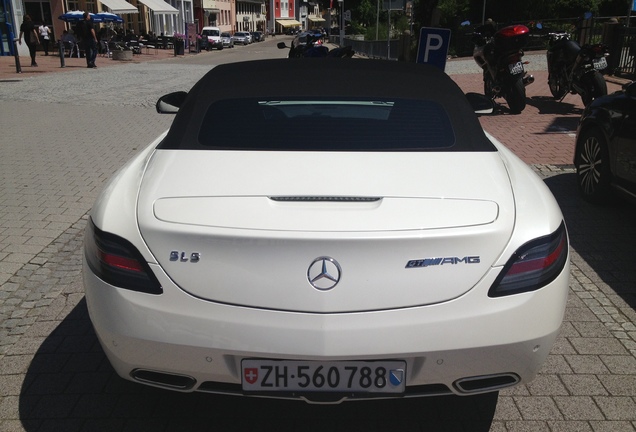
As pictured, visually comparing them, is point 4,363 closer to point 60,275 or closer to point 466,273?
point 60,275

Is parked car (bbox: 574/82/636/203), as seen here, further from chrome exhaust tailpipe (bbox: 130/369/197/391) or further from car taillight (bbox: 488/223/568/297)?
chrome exhaust tailpipe (bbox: 130/369/197/391)

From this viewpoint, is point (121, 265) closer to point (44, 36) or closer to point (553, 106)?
point (553, 106)

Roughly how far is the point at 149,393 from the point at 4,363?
89 cm

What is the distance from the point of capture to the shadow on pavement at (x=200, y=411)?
9.70ft

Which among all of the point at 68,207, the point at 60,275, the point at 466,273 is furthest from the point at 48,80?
the point at 466,273

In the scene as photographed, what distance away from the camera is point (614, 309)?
425 centimetres

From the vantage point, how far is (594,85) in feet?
38.6

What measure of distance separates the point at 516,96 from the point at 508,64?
24.8 inches

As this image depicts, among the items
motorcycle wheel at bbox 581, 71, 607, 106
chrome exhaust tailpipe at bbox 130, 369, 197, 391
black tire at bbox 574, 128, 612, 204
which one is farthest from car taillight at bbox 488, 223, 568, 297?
motorcycle wheel at bbox 581, 71, 607, 106

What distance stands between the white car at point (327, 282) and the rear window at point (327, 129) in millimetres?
351

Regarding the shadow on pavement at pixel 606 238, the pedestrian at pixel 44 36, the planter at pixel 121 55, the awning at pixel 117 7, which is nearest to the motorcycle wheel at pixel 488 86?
the shadow on pavement at pixel 606 238

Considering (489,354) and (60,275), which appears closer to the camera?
(489,354)

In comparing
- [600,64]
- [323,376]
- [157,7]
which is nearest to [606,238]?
[323,376]

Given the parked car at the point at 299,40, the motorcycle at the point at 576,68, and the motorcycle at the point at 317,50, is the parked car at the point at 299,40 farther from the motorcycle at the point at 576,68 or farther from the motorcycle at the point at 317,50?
the motorcycle at the point at 576,68
